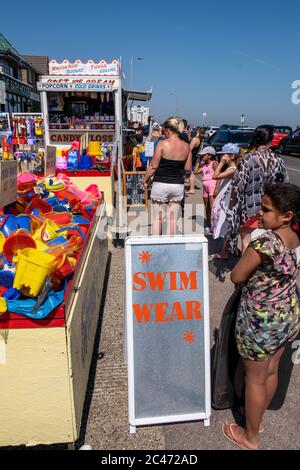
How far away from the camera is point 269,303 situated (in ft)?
6.68

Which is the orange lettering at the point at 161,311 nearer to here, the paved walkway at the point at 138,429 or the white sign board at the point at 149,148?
the paved walkway at the point at 138,429

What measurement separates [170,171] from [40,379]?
358 cm

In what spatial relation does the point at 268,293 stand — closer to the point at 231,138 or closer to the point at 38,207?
the point at 38,207

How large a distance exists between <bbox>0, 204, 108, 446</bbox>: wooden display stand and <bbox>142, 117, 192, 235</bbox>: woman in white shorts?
123 inches

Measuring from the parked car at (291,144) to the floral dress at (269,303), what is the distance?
21.2 m

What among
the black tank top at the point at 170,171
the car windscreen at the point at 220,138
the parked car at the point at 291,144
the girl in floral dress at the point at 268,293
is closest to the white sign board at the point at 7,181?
the girl in floral dress at the point at 268,293

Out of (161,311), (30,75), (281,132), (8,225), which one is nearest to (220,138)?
(281,132)

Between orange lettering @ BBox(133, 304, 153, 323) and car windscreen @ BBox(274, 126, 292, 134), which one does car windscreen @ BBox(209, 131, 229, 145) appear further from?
orange lettering @ BBox(133, 304, 153, 323)

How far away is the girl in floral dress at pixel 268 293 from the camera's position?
192 centimetres

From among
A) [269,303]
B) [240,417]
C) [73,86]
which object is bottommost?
[240,417]

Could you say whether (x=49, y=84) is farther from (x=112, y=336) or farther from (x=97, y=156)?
(x=112, y=336)

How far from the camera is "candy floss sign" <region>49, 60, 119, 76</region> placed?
1096cm

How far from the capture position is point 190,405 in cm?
244

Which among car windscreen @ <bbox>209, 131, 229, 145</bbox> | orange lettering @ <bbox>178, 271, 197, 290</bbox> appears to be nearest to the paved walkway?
orange lettering @ <bbox>178, 271, 197, 290</bbox>
